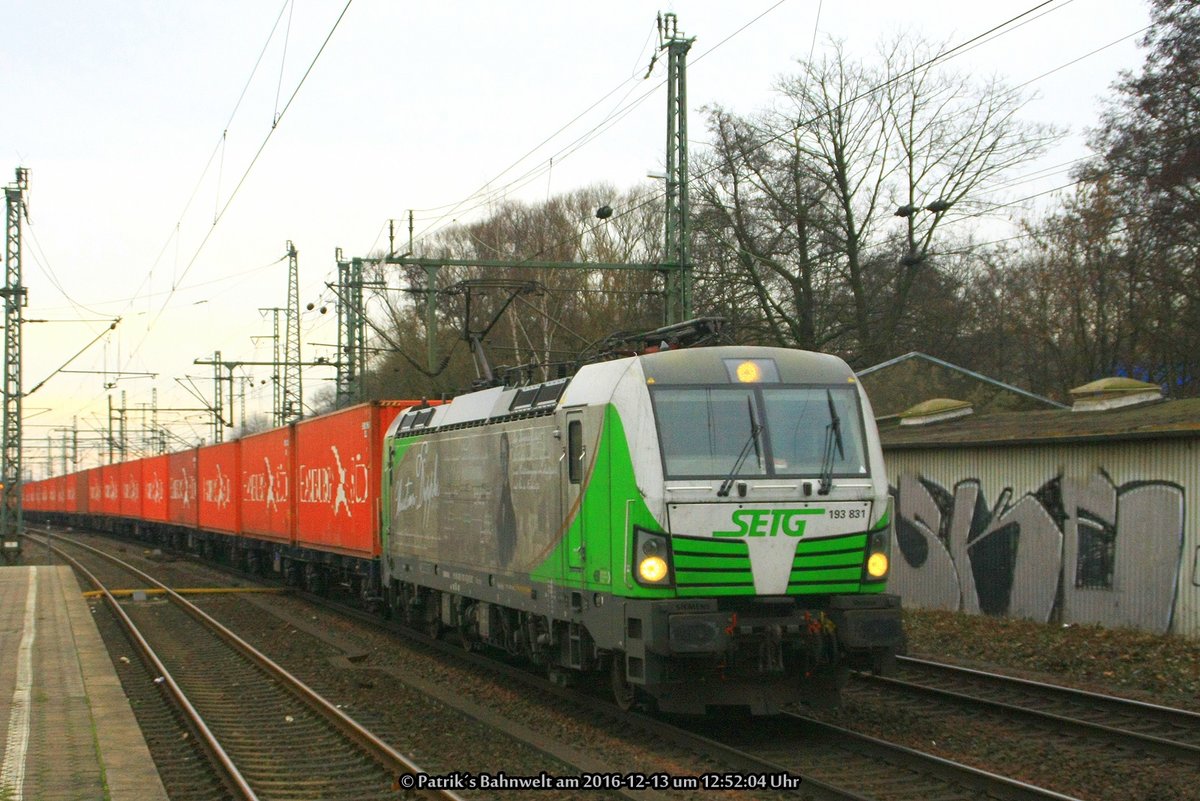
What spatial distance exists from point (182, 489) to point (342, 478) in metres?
20.6

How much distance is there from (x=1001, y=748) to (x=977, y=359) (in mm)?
27450

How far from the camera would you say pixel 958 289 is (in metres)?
33.1

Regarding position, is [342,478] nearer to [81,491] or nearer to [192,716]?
[192,716]

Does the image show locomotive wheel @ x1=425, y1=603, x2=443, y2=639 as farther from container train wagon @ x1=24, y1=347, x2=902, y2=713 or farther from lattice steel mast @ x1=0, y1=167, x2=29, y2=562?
lattice steel mast @ x1=0, y1=167, x2=29, y2=562

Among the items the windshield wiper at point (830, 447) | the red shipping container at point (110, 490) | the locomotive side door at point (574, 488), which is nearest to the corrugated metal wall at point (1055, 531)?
the windshield wiper at point (830, 447)

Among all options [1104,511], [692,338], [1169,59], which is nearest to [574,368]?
[692,338]

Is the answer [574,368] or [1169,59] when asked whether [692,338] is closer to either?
[574,368]

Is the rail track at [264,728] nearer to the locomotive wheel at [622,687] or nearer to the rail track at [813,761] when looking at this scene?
the rail track at [813,761]

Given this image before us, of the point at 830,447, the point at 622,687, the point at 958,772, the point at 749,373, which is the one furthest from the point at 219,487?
the point at 958,772

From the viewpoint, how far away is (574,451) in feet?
34.2

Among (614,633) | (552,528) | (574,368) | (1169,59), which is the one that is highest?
(1169,59)

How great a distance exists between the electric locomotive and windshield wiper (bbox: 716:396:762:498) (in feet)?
0.04

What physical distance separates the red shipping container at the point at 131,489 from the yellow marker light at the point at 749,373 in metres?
42.9

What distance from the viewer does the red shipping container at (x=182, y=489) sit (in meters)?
36.8
